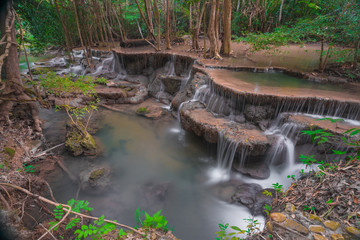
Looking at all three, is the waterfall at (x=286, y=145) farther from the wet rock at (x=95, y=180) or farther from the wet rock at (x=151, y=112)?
the wet rock at (x=151, y=112)

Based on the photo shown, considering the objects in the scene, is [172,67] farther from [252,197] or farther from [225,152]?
[252,197]

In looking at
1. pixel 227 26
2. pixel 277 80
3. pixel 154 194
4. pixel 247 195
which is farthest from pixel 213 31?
pixel 154 194

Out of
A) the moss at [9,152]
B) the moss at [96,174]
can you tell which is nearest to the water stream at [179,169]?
the moss at [96,174]

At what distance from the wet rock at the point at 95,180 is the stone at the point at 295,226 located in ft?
15.4

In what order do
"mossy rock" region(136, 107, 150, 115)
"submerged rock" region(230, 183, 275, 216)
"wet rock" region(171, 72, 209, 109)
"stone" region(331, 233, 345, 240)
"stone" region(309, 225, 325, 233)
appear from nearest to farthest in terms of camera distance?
"stone" region(331, 233, 345, 240) → "stone" region(309, 225, 325, 233) → "submerged rock" region(230, 183, 275, 216) → "wet rock" region(171, 72, 209, 109) → "mossy rock" region(136, 107, 150, 115)

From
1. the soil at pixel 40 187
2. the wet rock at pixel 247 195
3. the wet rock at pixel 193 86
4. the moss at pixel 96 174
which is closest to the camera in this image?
the soil at pixel 40 187

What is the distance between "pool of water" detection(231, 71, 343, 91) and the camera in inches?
285

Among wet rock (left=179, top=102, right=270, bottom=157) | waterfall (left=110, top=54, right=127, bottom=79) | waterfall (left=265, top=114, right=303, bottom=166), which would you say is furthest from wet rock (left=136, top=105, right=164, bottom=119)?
waterfall (left=265, top=114, right=303, bottom=166)

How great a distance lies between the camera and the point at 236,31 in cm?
1833

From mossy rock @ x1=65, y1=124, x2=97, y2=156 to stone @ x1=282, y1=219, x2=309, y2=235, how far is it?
601 cm

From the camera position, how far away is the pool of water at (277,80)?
723 cm

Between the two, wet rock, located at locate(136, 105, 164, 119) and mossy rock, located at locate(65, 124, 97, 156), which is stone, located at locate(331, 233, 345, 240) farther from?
wet rock, located at locate(136, 105, 164, 119)

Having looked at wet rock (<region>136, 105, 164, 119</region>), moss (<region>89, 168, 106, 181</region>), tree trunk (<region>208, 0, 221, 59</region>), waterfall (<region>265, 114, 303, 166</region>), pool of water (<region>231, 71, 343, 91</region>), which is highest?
tree trunk (<region>208, 0, 221, 59</region>)

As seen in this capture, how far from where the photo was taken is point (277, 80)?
7949 mm
